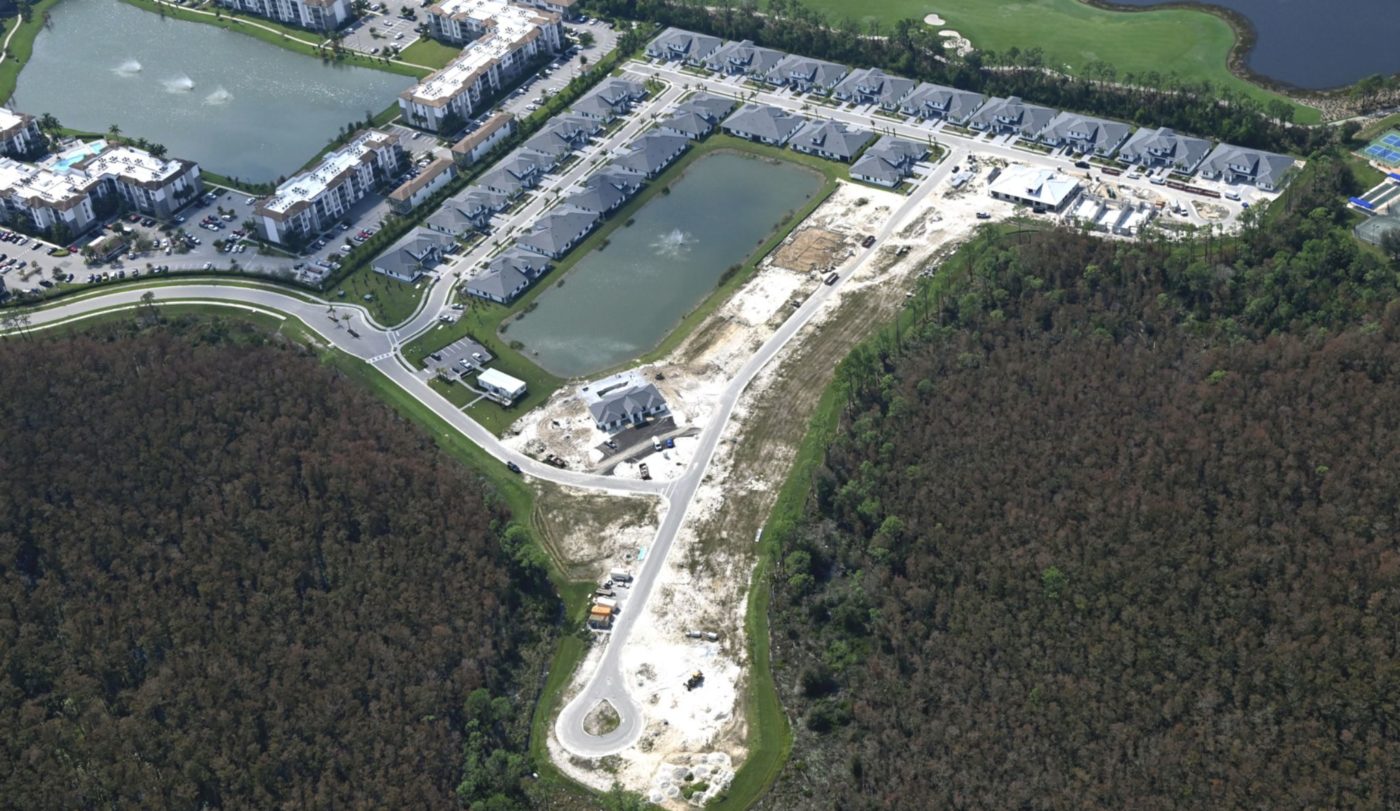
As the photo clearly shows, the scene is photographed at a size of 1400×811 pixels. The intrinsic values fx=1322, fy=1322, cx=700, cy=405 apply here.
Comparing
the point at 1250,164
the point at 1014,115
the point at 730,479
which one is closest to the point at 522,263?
the point at 730,479

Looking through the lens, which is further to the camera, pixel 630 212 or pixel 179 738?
pixel 630 212

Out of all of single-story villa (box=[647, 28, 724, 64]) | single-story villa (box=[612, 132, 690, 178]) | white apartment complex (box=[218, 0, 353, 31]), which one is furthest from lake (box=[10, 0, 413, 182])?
single-story villa (box=[612, 132, 690, 178])

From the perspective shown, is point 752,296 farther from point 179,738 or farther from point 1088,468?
point 179,738

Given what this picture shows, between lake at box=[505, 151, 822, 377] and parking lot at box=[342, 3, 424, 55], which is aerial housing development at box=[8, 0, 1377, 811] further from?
parking lot at box=[342, 3, 424, 55]

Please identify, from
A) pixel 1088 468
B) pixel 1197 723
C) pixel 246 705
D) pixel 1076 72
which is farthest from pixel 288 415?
pixel 1076 72

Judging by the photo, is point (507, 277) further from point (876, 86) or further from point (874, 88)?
point (876, 86)

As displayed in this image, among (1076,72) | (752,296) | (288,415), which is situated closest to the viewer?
(288,415)
